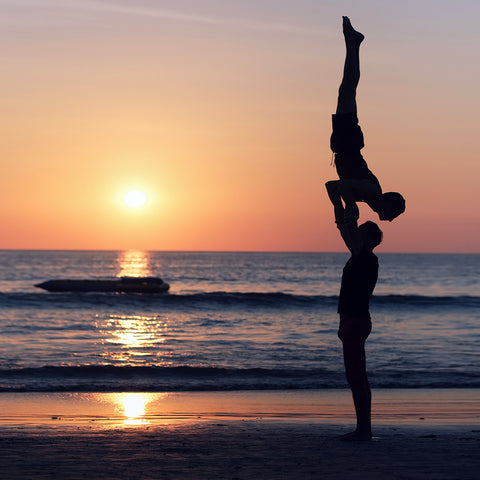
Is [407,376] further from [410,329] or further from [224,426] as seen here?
[410,329]

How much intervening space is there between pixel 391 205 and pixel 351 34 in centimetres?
181

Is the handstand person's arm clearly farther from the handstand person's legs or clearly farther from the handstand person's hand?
the handstand person's legs

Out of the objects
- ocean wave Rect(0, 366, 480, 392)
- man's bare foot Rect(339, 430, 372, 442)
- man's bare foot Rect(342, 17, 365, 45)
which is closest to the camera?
man's bare foot Rect(342, 17, 365, 45)

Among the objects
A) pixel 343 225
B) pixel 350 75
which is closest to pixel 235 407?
pixel 343 225

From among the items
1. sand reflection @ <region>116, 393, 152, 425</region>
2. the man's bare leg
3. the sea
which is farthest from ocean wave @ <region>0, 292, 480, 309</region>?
the man's bare leg

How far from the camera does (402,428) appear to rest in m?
9.09

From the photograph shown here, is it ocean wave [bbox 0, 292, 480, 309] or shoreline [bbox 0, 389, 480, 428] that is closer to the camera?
shoreline [bbox 0, 389, 480, 428]

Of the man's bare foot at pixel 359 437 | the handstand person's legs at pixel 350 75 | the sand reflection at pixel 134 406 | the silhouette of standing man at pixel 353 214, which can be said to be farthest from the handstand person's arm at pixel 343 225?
the sand reflection at pixel 134 406

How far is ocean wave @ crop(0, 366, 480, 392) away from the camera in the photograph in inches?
552

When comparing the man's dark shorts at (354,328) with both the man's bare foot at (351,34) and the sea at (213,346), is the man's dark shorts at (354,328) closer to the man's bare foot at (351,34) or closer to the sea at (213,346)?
the man's bare foot at (351,34)

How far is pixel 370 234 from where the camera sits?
718 centimetres

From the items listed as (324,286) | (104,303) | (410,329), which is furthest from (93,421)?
(324,286)

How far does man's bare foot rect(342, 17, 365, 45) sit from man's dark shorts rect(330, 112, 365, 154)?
2.49 ft

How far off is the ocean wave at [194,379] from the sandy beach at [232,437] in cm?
110
